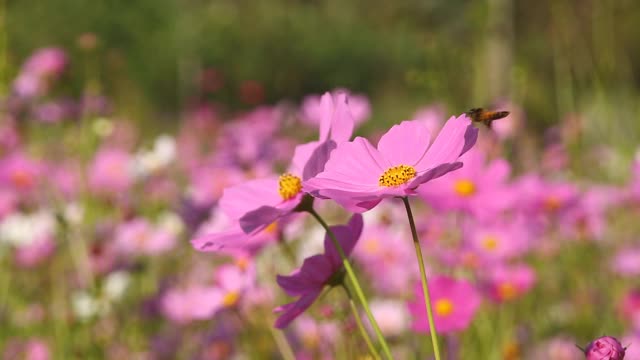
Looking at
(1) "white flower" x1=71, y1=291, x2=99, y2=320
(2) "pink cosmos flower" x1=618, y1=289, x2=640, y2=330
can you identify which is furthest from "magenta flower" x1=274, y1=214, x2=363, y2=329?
(2) "pink cosmos flower" x1=618, y1=289, x2=640, y2=330

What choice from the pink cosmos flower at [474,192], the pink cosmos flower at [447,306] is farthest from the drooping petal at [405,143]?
the pink cosmos flower at [474,192]

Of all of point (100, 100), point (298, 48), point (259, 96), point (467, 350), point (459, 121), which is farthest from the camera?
point (298, 48)

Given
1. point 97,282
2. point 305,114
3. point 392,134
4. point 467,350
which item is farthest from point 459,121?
point 305,114

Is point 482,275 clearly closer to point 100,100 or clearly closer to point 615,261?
point 615,261

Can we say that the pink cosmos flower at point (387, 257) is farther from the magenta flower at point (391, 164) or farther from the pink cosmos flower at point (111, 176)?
the magenta flower at point (391, 164)

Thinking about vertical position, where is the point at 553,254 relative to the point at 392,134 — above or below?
below

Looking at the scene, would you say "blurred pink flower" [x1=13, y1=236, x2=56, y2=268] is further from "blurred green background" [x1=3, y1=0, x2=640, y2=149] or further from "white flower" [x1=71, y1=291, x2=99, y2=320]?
"blurred green background" [x1=3, y1=0, x2=640, y2=149]
